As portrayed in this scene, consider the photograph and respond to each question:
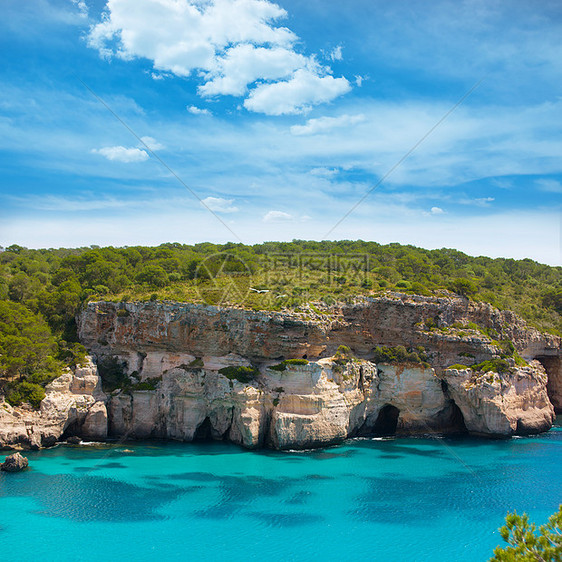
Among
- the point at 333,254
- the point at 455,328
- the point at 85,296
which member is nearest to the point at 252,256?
the point at 333,254

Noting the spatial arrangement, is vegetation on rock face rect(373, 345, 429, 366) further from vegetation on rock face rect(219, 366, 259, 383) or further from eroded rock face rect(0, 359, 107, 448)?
eroded rock face rect(0, 359, 107, 448)

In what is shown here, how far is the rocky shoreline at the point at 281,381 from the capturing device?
98.4ft

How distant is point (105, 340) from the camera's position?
33.3m

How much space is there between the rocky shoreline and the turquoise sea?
5.55 feet

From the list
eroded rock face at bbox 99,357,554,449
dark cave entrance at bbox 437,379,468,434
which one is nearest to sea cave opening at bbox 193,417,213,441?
eroded rock face at bbox 99,357,554,449

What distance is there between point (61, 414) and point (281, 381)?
47.2 ft

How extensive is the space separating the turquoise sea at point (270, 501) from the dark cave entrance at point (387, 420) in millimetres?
3592

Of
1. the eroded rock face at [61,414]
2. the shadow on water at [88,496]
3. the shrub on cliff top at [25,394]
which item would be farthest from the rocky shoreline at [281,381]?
the shadow on water at [88,496]

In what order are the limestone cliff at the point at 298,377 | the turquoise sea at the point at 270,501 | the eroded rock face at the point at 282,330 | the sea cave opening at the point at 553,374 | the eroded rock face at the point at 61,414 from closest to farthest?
the turquoise sea at the point at 270,501, the eroded rock face at the point at 61,414, the limestone cliff at the point at 298,377, the eroded rock face at the point at 282,330, the sea cave opening at the point at 553,374

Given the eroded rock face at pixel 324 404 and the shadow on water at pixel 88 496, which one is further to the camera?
the eroded rock face at pixel 324 404

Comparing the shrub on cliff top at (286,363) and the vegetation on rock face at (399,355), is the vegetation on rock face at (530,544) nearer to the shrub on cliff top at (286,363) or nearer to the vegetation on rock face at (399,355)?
the shrub on cliff top at (286,363)

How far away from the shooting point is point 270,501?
22828 millimetres

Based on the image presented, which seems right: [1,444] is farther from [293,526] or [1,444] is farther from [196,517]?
[293,526]

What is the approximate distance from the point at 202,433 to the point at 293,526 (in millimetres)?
13978
